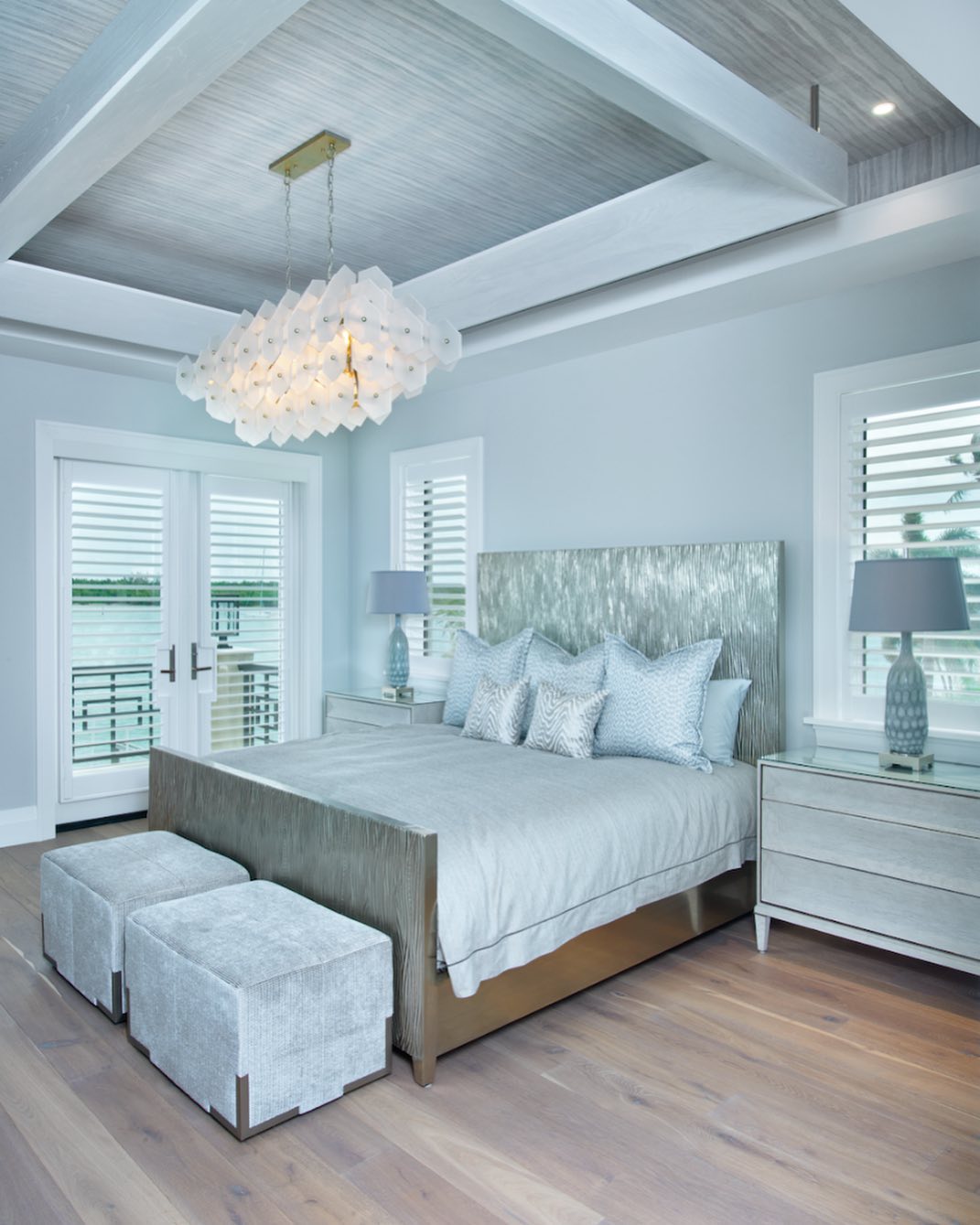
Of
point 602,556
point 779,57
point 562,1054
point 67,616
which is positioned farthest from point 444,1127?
point 67,616

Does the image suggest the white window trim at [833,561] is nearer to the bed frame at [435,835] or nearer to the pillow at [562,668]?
the bed frame at [435,835]

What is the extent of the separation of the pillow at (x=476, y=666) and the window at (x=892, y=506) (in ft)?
4.62

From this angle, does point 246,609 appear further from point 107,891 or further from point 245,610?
point 107,891

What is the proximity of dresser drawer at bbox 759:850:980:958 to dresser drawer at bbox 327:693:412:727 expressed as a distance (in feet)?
7.41

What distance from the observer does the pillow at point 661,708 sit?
3.51 metres

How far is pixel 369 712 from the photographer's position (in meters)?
5.12

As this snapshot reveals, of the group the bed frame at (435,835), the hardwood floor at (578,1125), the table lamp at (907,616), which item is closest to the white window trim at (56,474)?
the bed frame at (435,835)

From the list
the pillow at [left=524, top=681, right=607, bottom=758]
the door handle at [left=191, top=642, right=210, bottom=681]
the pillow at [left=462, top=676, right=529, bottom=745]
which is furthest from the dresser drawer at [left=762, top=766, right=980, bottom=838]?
the door handle at [left=191, top=642, right=210, bottom=681]

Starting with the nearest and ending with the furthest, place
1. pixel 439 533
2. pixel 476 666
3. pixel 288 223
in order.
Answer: pixel 288 223
pixel 476 666
pixel 439 533

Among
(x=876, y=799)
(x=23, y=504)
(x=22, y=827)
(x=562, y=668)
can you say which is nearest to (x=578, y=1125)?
(x=876, y=799)

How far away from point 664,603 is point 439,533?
5.80 ft

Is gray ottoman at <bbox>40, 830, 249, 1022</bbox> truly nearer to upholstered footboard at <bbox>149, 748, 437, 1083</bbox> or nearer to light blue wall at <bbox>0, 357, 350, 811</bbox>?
upholstered footboard at <bbox>149, 748, 437, 1083</bbox>

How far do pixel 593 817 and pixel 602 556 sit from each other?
1.77m

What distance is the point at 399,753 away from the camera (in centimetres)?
371
